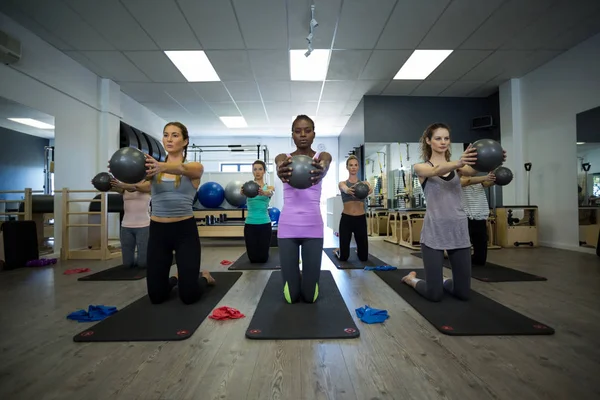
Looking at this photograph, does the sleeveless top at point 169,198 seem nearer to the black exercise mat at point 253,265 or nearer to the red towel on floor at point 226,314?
the red towel on floor at point 226,314

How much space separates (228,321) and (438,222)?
1.75 metres

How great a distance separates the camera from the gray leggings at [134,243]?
3875mm

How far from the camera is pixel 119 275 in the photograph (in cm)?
362

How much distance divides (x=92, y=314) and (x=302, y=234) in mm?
1621

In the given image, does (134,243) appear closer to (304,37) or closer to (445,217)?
(445,217)

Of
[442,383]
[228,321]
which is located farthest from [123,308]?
[442,383]

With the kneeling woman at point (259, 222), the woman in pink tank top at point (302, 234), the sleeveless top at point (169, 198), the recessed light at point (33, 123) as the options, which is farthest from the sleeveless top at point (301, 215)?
the recessed light at point (33, 123)

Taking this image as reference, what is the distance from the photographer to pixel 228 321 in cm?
220

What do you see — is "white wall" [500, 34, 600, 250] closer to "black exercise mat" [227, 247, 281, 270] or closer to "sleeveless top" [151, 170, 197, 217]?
"black exercise mat" [227, 247, 281, 270]

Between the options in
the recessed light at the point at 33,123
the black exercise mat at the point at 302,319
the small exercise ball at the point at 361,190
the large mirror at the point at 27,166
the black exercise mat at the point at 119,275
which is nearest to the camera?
the black exercise mat at the point at 302,319

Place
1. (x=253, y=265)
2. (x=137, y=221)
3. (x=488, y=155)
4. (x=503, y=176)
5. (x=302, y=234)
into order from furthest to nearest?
(x=253, y=265)
(x=137, y=221)
(x=503, y=176)
(x=302, y=234)
(x=488, y=155)

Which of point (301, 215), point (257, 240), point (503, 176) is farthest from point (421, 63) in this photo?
point (301, 215)

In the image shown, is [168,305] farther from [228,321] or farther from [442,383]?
[442,383]

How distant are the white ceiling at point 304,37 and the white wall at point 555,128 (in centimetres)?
33
